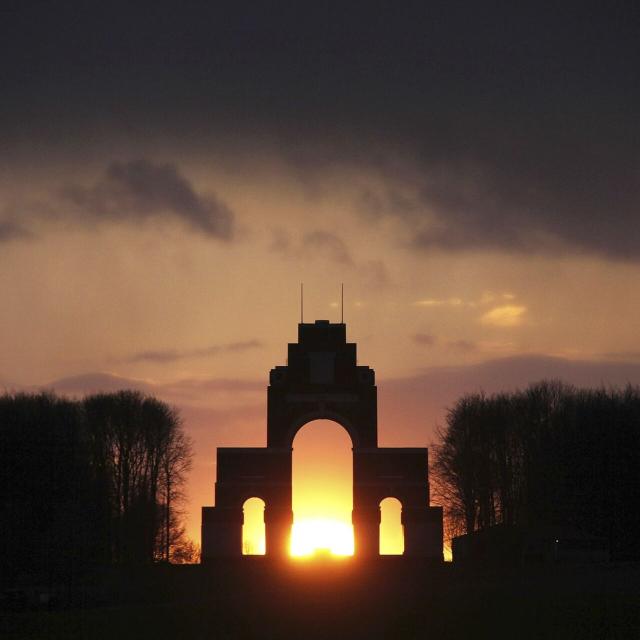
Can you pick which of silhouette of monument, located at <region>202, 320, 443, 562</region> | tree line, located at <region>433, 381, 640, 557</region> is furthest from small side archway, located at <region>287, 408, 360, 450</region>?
tree line, located at <region>433, 381, 640, 557</region>

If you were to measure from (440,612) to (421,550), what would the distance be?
2596cm

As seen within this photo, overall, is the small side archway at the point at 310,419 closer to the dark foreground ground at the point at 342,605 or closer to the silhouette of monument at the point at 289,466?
the silhouette of monument at the point at 289,466

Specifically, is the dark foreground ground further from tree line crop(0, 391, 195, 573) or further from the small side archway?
the small side archway

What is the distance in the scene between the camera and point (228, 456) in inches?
2854

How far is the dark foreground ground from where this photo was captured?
42031 mm

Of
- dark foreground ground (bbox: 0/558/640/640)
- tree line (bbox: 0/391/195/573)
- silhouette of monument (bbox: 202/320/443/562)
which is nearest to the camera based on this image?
dark foreground ground (bbox: 0/558/640/640)

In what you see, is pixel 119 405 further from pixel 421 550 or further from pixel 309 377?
pixel 421 550

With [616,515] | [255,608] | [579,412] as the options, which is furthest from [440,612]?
[579,412]

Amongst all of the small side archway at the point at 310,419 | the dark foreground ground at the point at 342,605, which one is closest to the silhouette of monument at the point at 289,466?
the small side archway at the point at 310,419

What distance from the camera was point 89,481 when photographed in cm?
6425

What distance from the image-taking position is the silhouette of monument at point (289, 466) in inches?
2790

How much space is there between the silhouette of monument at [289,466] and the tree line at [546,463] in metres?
4.06

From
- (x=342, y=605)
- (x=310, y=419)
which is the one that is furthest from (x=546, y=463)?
(x=342, y=605)

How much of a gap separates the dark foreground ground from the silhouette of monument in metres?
8.56
